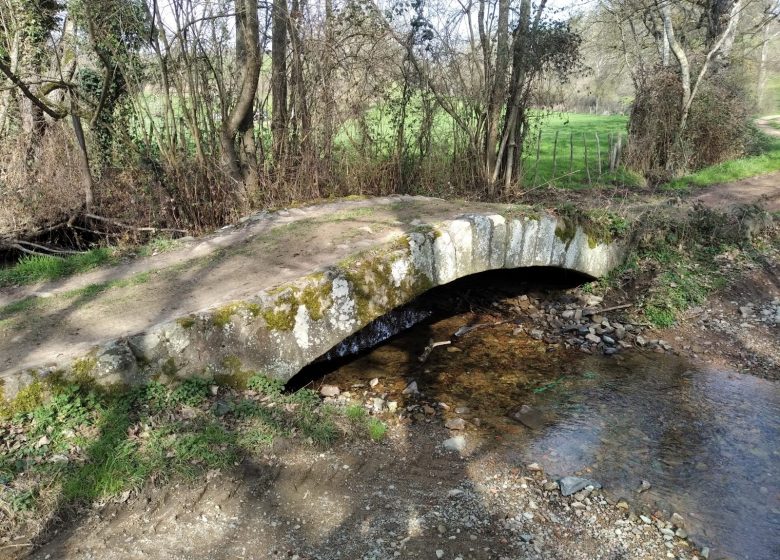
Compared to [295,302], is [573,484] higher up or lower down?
lower down

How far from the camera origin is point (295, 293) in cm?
475

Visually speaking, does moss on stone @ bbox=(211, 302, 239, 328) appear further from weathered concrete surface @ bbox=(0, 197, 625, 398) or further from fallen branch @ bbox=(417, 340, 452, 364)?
fallen branch @ bbox=(417, 340, 452, 364)

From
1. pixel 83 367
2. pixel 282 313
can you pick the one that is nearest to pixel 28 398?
pixel 83 367

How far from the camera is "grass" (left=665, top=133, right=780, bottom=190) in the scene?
12.2 metres

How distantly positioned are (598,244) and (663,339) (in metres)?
1.54

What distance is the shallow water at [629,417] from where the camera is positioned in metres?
3.96

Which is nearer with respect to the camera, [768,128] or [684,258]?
[684,258]

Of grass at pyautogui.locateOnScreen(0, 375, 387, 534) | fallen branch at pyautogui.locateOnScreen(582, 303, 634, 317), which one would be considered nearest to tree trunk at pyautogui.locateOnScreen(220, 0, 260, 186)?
grass at pyautogui.locateOnScreen(0, 375, 387, 534)

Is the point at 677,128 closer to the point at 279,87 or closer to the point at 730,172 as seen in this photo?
the point at 730,172

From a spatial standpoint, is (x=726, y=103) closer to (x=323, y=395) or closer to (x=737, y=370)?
(x=737, y=370)

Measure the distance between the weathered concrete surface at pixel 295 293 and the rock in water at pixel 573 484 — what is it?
2.16m

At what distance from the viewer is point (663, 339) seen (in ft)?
22.9

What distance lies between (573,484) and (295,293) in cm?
264

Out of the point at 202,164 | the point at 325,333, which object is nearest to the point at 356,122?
the point at 202,164
